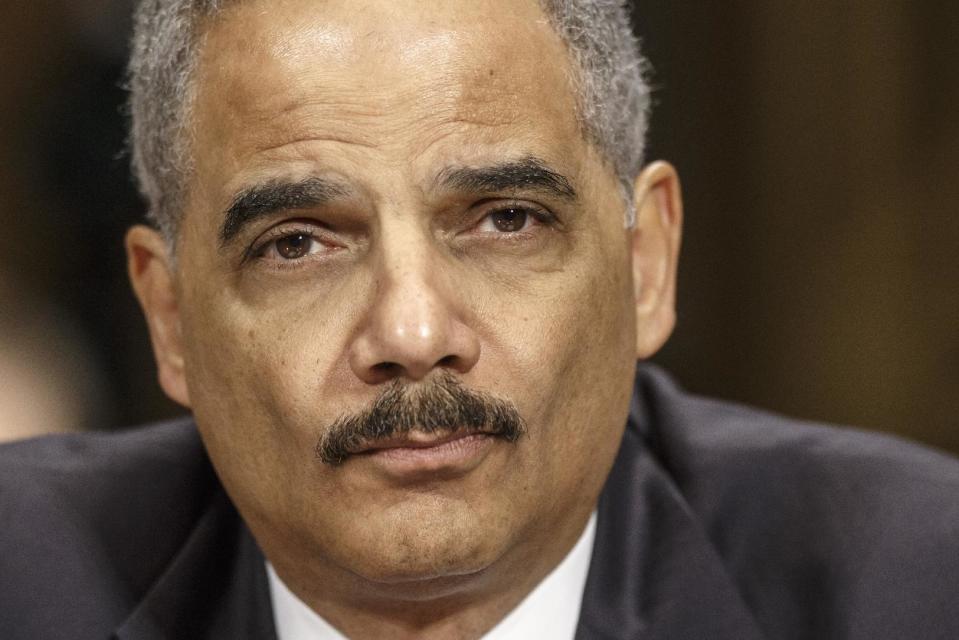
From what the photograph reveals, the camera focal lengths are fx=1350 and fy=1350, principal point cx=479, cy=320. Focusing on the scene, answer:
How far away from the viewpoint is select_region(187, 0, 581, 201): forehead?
69.2 inches

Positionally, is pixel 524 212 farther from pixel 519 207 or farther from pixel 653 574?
pixel 653 574

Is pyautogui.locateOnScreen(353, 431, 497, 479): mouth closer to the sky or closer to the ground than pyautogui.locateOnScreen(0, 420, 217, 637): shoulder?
closer to the sky

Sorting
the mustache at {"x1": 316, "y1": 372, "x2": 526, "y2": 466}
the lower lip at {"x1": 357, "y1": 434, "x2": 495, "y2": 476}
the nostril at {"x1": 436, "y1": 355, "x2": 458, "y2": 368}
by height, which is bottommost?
the lower lip at {"x1": 357, "y1": 434, "x2": 495, "y2": 476}

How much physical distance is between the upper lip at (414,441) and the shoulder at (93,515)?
0.66m

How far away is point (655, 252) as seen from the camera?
2182mm

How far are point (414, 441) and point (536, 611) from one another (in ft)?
1.52

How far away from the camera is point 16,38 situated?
13.6 feet

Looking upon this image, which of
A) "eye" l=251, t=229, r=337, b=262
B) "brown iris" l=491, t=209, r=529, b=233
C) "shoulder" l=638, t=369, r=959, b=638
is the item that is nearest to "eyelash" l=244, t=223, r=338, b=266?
"eye" l=251, t=229, r=337, b=262

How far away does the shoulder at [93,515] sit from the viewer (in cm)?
212

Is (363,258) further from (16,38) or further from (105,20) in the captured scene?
(16,38)

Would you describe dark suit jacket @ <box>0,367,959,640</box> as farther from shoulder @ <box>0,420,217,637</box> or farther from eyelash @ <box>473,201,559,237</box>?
eyelash @ <box>473,201,559,237</box>

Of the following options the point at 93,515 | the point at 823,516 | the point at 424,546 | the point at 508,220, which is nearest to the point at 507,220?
the point at 508,220

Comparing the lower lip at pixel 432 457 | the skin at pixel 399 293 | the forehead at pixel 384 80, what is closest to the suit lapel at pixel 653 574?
the skin at pixel 399 293

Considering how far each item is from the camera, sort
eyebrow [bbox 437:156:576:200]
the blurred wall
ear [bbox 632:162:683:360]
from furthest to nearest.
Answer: the blurred wall, ear [bbox 632:162:683:360], eyebrow [bbox 437:156:576:200]
